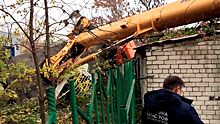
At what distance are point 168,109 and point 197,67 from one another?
390 cm

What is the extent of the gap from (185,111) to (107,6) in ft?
32.8

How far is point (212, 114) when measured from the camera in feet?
18.9

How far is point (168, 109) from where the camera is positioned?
2.26 metres

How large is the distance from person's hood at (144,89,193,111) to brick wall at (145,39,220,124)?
3.63m

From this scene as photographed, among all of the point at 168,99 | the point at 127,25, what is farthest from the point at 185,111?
the point at 127,25

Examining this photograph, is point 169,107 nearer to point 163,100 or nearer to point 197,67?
point 163,100

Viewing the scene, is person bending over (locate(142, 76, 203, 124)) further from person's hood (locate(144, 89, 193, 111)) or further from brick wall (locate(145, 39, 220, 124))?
brick wall (locate(145, 39, 220, 124))

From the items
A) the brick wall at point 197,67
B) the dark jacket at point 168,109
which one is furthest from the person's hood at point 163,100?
the brick wall at point 197,67

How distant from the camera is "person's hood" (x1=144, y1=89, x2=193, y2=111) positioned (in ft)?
7.35

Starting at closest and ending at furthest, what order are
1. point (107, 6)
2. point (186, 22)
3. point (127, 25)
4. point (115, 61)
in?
point (186, 22)
point (127, 25)
point (115, 61)
point (107, 6)

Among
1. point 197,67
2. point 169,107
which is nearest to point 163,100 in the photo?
point 169,107

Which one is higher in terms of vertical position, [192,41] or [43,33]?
[192,41]

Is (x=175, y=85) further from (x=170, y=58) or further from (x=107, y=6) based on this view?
(x=107, y=6)

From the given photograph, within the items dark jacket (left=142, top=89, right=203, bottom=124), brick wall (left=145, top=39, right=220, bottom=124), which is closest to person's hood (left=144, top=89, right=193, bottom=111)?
dark jacket (left=142, top=89, right=203, bottom=124)
